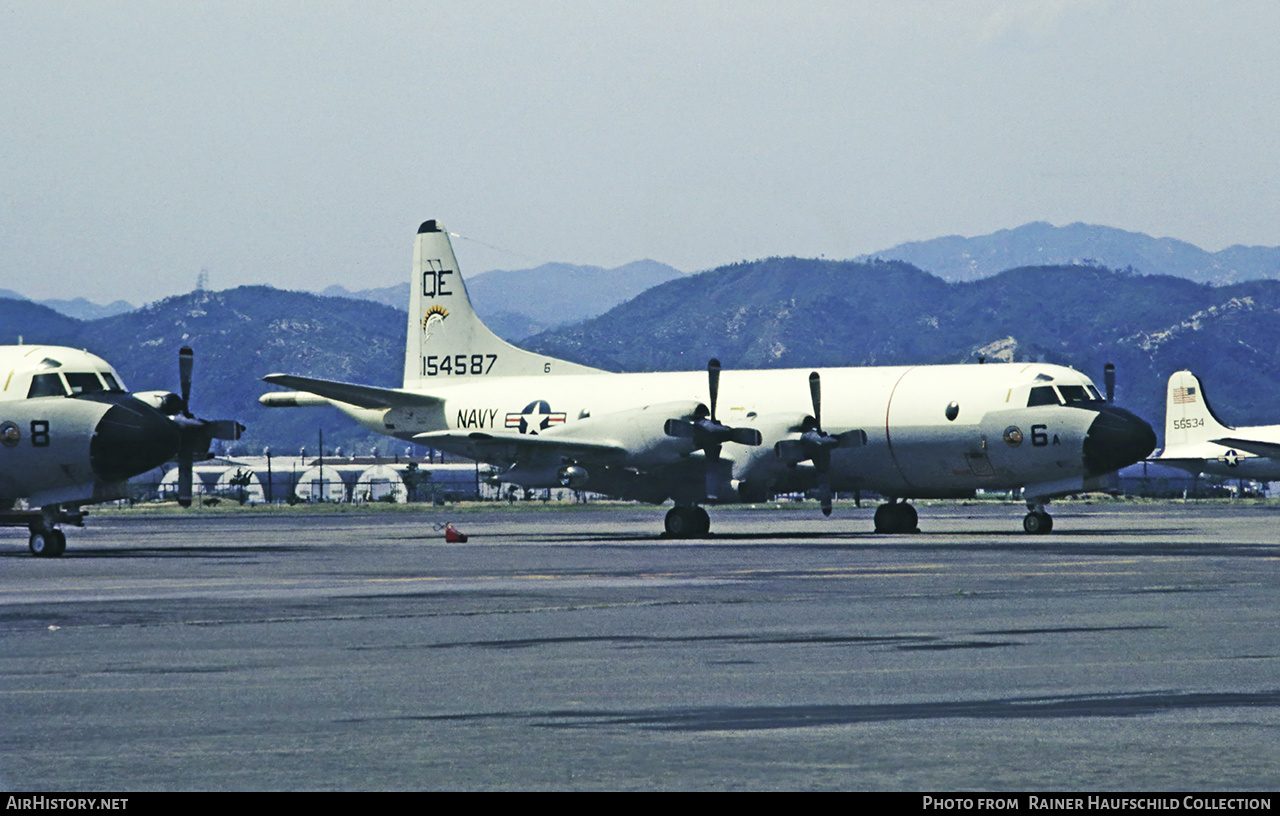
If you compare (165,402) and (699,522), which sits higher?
(165,402)

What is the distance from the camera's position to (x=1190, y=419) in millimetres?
92625

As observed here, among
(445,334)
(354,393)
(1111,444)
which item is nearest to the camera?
(1111,444)

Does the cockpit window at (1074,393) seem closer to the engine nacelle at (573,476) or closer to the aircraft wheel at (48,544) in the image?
the engine nacelle at (573,476)

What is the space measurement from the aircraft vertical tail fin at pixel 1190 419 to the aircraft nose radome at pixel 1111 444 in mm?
43153

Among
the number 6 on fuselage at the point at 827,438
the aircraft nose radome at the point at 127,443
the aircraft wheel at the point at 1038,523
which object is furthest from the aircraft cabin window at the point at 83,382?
the aircraft wheel at the point at 1038,523

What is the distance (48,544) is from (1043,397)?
2845 centimetres

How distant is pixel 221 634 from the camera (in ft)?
71.2

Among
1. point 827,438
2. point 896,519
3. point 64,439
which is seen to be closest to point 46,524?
point 64,439

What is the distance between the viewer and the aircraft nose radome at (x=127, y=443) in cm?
4234

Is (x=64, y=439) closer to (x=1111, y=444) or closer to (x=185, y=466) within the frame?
(x=185, y=466)
